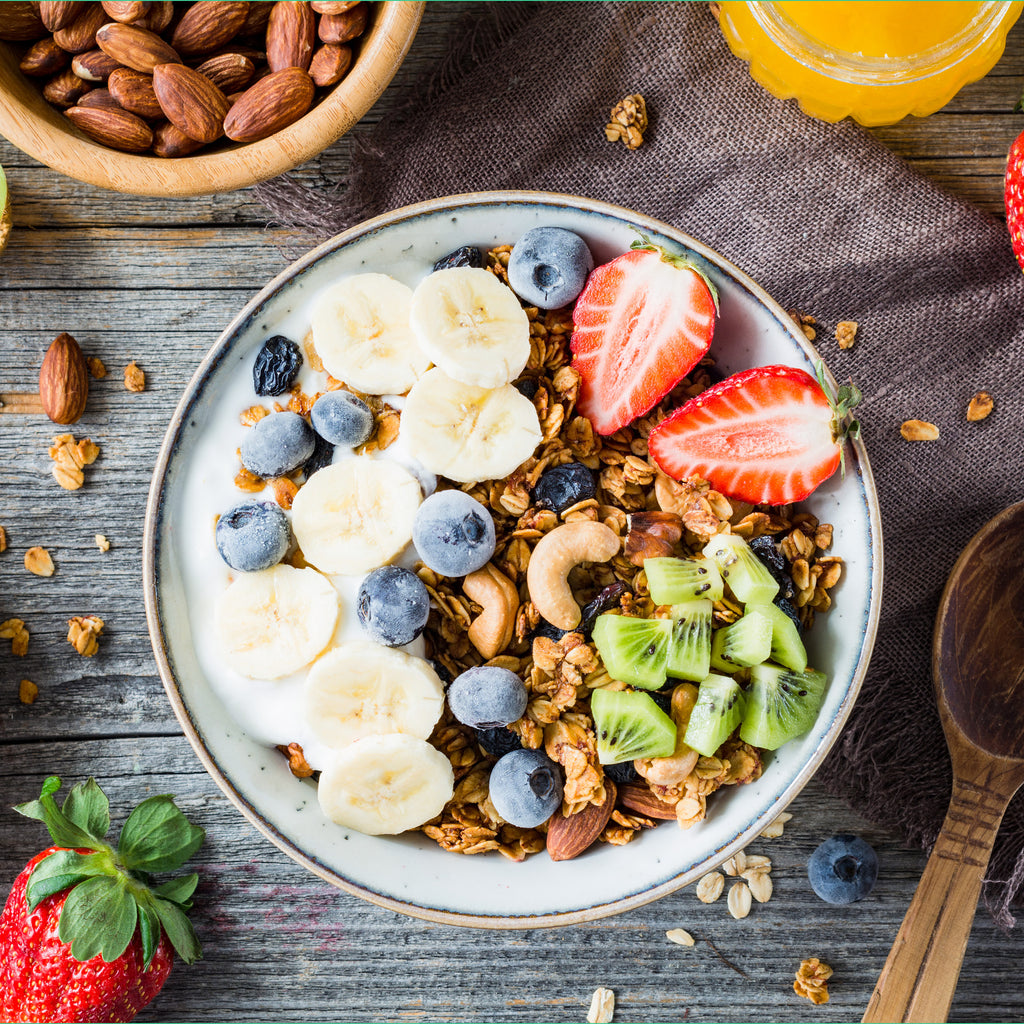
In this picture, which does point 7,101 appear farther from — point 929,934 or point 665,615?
point 929,934

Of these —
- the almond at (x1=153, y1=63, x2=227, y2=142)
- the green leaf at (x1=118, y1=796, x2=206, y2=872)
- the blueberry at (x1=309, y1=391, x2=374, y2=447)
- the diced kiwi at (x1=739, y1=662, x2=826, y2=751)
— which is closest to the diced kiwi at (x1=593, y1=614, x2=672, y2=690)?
the diced kiwi at (x1=739, y1=662, x2=826, y2=751)

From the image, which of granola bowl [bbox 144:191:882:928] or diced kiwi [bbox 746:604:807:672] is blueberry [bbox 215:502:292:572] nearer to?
granola bowl [bbox 144:191:882:928]

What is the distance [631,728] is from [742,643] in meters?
0.15

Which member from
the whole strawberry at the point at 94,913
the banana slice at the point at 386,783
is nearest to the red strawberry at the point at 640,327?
the banana slice at the point at 386,783

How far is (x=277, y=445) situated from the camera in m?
1.01

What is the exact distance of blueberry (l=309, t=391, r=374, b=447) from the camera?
101 centimetres

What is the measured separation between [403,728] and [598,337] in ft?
1.64

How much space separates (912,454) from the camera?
1.23 metres

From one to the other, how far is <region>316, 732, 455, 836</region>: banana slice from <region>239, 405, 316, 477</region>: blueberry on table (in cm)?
32

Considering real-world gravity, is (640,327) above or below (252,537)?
above

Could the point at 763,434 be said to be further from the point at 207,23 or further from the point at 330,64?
the point at 207,23

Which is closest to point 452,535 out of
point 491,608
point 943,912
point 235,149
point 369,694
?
point 491,608

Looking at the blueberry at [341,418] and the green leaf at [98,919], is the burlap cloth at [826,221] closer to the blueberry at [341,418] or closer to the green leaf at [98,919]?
the blueberry at [341,418]

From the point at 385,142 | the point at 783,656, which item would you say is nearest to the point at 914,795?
the point at 783,656
